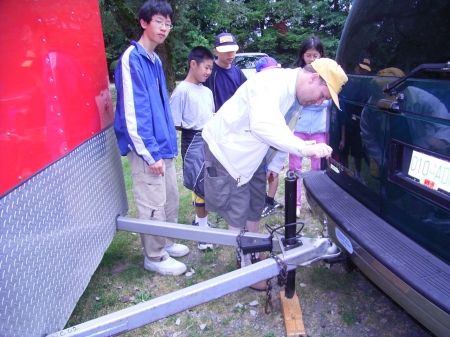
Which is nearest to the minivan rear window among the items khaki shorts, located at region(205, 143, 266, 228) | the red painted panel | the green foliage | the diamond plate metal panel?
khaki shorts, located at region(205, 143, 266, 228)

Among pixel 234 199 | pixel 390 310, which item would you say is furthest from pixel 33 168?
pixel 390 310

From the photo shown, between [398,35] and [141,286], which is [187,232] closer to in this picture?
[141,286]

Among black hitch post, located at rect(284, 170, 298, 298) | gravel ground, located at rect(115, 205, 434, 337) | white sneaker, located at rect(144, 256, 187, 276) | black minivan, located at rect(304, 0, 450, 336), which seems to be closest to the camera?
black minivan, located at rect(304, 0, 450, 336)

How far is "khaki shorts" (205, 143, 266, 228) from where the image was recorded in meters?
2.70

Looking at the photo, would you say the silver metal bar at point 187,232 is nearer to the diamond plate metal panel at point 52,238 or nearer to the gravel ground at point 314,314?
the diamond plate metal panel at point 52,238

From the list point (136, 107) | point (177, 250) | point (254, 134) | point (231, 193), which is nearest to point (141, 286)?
point (177, 250)

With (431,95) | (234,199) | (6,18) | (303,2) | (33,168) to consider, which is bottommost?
(234,199)

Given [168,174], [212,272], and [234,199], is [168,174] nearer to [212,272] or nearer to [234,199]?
[234,199]

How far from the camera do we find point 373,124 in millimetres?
2244

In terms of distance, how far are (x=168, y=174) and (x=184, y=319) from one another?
3.83ft

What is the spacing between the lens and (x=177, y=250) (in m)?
3.47

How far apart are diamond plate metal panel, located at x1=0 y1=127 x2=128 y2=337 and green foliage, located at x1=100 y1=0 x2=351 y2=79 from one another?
21.7 metres

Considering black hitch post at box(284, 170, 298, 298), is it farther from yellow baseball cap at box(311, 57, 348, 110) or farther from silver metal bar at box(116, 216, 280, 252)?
yellow baseball cap at box(311, 57, 348, 110)

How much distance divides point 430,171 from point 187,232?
1.63 m
